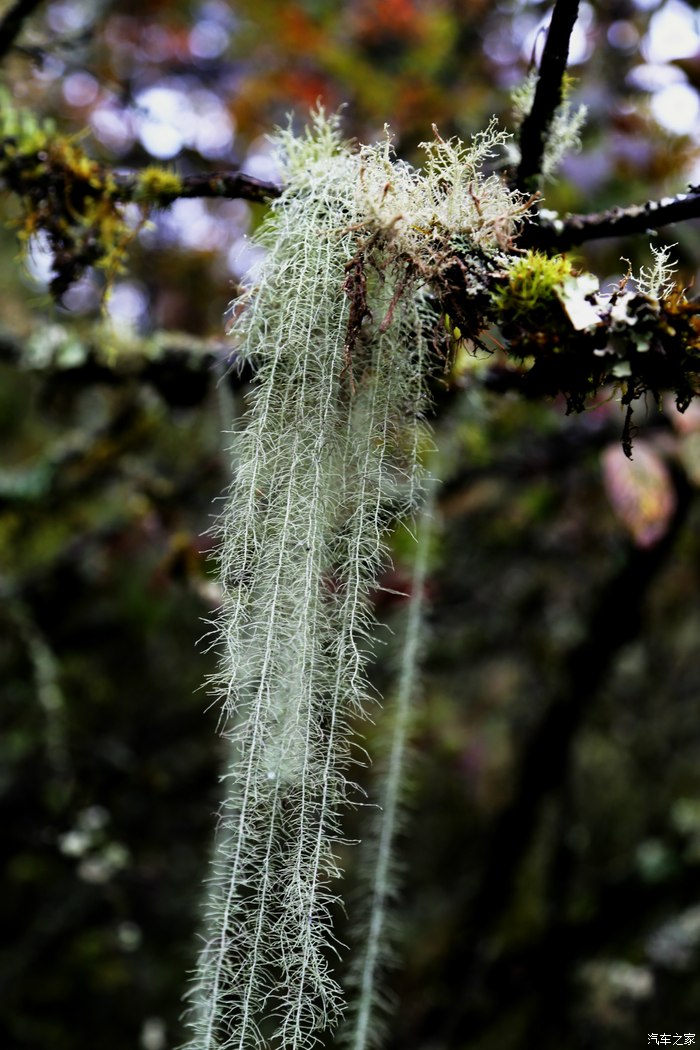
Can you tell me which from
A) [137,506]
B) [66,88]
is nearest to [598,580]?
[137,506]

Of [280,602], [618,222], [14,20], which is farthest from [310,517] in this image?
[14,20]

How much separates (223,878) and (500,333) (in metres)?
0.43

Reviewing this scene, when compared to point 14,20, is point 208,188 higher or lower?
lower

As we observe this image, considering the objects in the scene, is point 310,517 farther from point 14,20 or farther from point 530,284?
point 14,20

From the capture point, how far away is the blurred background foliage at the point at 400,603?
143cm

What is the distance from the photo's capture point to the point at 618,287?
0.53 m

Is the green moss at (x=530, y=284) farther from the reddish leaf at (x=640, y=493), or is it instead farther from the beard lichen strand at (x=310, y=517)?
the reddish leaf at (x=640, y=493)

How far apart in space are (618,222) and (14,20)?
84 cm

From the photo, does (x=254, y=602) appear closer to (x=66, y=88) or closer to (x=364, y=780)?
(x=364, y=780)

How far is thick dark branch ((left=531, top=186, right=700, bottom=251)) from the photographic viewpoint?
24.0 inches

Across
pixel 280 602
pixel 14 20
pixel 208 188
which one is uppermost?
pixel 14 20

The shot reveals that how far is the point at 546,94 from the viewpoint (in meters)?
0.68

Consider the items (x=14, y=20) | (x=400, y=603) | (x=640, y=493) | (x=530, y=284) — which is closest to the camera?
(x=530, y=284)

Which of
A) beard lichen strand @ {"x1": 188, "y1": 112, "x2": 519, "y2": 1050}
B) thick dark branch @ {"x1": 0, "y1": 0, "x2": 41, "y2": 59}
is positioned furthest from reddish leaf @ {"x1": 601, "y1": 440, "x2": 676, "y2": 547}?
thick dark branch @ {"x1": 0, "y1": 0, "x2": 41, "y2": 59}
